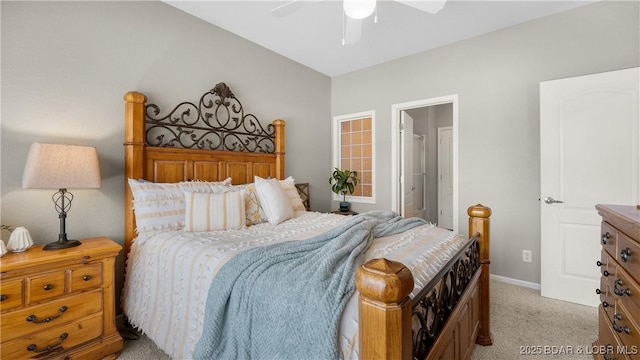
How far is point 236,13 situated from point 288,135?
5.08 feet

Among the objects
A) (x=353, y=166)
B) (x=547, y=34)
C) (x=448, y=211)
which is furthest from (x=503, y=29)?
(x=448, y=211)

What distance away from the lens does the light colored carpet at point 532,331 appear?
74.2 inches

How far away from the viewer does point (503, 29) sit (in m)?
3.11

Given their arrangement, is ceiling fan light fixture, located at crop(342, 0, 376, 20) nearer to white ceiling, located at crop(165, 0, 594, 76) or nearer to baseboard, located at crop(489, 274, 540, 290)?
white ceiling, located at crop(165, 0, 594, 76)

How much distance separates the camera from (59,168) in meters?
1.67

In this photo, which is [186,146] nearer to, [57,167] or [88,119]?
[88,119]

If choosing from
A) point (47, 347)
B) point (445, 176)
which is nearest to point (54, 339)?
point (47, 347)

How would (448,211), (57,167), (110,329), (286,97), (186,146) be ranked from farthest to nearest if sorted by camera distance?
(448,211) < (286,97) < (186,146) < (110,329) < (57,167)

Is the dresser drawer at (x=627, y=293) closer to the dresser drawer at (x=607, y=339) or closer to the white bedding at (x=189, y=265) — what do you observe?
the dresser drawer at (x=607, y=339)

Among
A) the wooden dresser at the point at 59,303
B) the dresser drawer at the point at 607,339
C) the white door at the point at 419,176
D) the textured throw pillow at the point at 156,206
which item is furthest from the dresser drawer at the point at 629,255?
the white door at the point at 419,176

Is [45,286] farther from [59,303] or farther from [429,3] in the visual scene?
[429,3]

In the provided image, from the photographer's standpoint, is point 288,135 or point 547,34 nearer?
point 547,34

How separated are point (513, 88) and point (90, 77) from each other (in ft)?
13.0

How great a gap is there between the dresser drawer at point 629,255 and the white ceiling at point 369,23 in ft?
7.67
